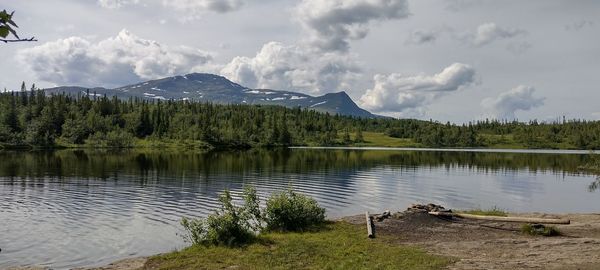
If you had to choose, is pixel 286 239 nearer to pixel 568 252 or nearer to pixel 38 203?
pixel 568 252

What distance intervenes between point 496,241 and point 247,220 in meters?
18.3

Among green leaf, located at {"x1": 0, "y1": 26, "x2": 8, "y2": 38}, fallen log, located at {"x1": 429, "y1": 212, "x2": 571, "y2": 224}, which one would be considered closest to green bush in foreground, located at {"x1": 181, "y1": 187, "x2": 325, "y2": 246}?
fallen log, located at {"x1": 429, "y1": 212, "x2": 571, "y2": 224}

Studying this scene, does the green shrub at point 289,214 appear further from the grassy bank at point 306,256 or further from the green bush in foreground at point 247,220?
the grassy bank at point 306,256

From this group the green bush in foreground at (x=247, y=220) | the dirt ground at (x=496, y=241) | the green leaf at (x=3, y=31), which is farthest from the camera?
the green bush in foreground at (x=247, y=220)

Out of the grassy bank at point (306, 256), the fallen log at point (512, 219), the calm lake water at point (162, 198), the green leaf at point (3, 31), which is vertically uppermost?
the green leaf at point (3, 31)

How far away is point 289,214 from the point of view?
38.8 m

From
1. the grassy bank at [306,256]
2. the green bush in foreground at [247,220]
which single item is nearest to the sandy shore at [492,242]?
the grassy bank at [306,256]

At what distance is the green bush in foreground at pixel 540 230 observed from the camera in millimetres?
35156

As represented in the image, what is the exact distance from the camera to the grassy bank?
26156mm

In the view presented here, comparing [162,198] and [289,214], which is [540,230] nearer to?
[289,214]

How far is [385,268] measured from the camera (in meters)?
24.8

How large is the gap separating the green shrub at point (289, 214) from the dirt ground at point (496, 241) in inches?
212

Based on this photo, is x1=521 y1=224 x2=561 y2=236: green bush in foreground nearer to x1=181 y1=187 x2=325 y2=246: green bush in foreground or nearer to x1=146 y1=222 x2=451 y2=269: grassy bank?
x1=146 y1=222 x2=451 y2=269: grassy bank

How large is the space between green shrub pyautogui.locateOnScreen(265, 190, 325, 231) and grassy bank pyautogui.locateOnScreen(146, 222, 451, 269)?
4.63 meters
